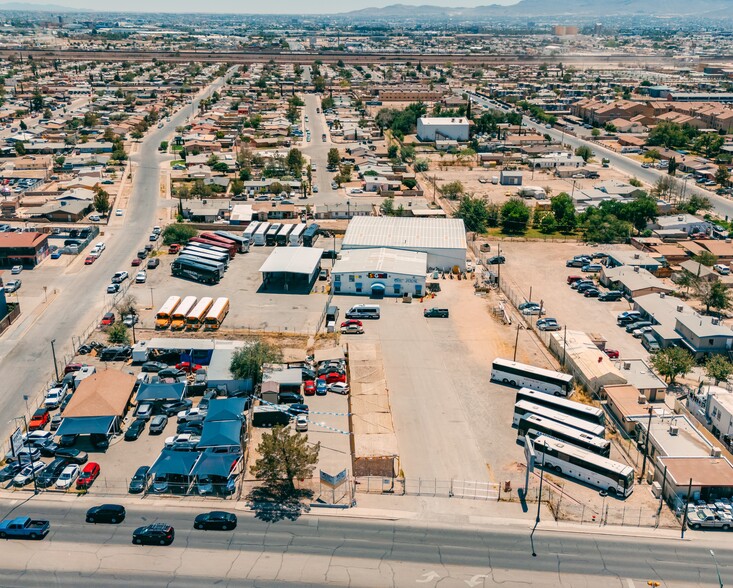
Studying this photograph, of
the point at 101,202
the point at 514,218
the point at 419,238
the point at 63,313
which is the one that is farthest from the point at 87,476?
the point at 514,218

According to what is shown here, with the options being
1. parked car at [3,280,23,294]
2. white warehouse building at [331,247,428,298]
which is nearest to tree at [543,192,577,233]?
white warehouse building at [331,247,428,298]

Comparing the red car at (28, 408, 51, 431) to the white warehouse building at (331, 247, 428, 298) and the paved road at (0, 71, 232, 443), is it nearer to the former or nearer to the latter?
the paved road at (0, 71, 232, 443)

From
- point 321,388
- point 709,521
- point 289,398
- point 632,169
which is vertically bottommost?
point 632,169

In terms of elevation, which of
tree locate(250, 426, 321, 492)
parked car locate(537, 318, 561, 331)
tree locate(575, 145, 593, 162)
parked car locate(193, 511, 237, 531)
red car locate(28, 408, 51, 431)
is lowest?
tree locate(575, 145, 593, 162)

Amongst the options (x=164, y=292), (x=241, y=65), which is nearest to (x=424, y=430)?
(x=164, y=292)

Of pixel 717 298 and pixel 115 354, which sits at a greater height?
pixel 115 354

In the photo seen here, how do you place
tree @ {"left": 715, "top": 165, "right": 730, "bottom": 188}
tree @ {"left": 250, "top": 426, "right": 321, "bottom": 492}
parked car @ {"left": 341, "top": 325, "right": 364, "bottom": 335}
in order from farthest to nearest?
tree @ {"left": 715, "top": 165, "right": 730, "bottom": 188} < parked car @ {"left": 341, "top": 325, "right": 364, "bottom": 335} < tree @ {"left": 250, "top": 426, "right": 321, "bottom": 492}

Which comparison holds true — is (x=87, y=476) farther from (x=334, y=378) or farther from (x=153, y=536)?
(x=334, y=378)
